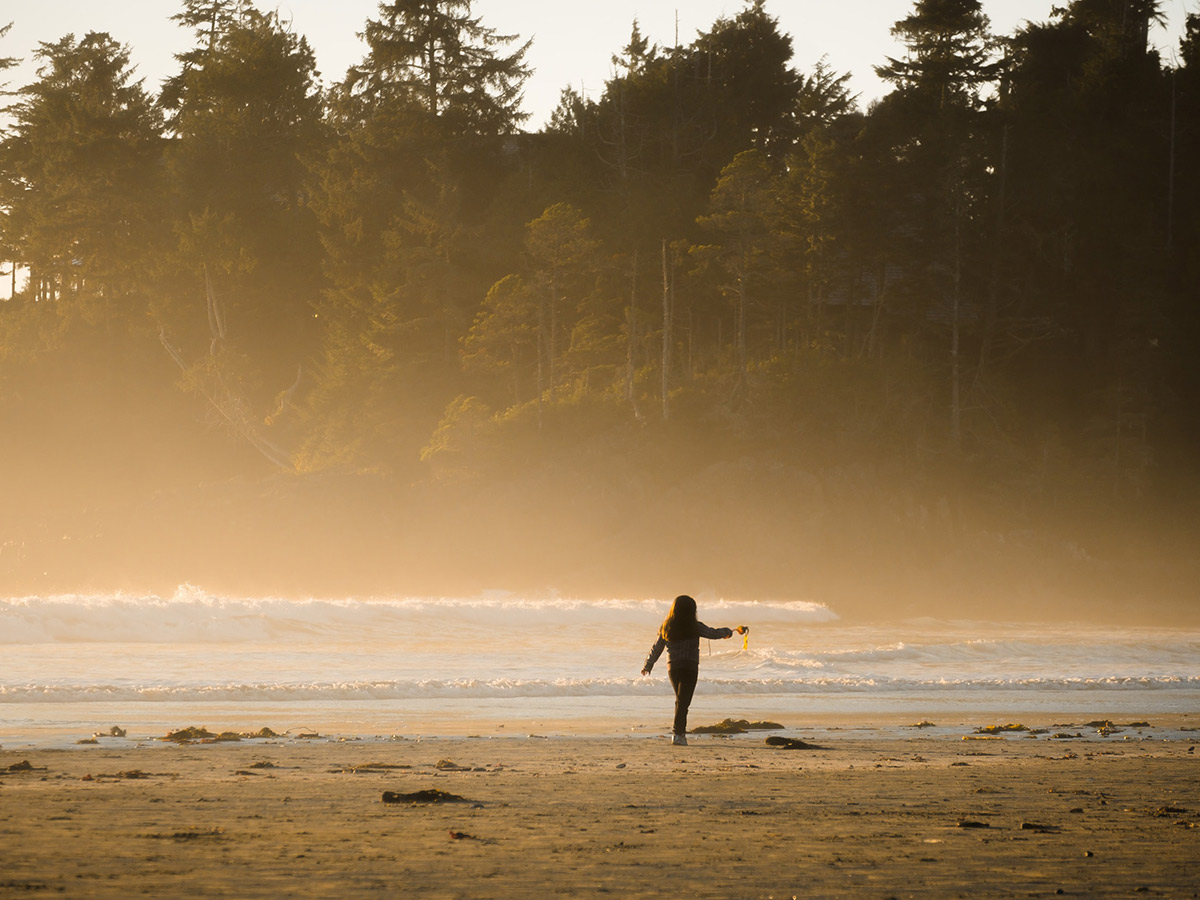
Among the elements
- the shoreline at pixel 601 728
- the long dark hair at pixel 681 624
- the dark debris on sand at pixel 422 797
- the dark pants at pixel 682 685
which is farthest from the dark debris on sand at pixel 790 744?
the dark debris on sand at pixel 422 797

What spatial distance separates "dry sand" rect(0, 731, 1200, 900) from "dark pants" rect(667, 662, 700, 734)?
67 centimetres

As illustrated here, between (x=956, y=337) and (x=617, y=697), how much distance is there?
102 feet

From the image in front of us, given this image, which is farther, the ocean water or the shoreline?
the ocean water

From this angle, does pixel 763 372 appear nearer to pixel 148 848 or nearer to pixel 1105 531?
pixel 1105 531

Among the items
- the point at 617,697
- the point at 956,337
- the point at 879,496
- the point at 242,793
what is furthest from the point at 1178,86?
the point at 242,793

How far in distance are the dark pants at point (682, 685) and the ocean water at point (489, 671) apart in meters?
0.62

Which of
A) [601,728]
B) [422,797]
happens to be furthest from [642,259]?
[422,797]

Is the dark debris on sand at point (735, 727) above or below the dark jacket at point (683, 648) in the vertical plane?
below

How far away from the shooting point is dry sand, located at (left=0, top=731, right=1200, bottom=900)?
502 centimetres

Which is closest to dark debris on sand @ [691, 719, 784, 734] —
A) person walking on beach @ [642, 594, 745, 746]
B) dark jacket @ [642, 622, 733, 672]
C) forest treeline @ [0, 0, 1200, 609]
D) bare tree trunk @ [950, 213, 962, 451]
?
person walking on beach @ [642, 594, 745, 746]

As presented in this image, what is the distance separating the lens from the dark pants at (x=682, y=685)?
1104 cm

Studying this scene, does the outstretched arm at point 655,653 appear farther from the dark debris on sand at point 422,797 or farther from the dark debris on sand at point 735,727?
the dark debris on sand at point 422,797

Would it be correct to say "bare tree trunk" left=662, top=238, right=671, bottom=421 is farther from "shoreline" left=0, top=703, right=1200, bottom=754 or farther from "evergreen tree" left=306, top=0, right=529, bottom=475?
"shoreline" left=0, top=703, right=1200, bottom=754

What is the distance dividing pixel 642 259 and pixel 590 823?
38.8m
